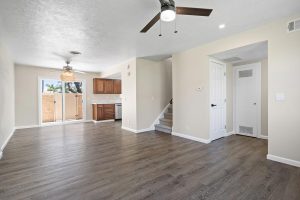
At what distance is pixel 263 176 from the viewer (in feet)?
7.64

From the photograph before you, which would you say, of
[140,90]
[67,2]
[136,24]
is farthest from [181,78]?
[67,2]

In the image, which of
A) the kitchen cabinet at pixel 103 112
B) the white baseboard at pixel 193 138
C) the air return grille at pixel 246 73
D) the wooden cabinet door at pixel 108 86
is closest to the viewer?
the white baseboard at pixel 193 138

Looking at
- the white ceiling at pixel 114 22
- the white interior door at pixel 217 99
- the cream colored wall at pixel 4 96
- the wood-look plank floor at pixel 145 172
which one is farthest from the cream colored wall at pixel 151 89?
the cream colored wall at pixel 4 96

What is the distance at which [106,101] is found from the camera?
8289 millimetres

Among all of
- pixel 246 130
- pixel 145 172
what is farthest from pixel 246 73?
pixel 145 172

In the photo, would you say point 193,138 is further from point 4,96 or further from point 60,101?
point 60,101

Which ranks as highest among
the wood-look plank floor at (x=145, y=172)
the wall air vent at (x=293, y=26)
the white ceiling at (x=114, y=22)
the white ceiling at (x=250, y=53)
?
the white ceiling at (x=114, y=22)

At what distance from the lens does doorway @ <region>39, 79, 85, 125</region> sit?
6863 mm

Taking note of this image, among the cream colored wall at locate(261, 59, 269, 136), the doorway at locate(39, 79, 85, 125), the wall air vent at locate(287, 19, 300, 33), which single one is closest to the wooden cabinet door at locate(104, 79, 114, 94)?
the doorway at locate(39, 79, 85, 125)

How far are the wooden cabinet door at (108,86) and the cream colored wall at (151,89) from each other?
3435mm

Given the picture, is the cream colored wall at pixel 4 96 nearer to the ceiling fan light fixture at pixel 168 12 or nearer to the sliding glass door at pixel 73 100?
the sliding glass door at pixel 73 100

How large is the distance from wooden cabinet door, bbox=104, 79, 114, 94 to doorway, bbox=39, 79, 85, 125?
→ 1.10 metres

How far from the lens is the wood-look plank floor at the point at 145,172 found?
1950mm

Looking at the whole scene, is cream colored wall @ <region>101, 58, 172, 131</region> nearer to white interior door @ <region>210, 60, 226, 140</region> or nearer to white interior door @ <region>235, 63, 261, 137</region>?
white interior door @ <region>210, 60, 226, 140</region>
